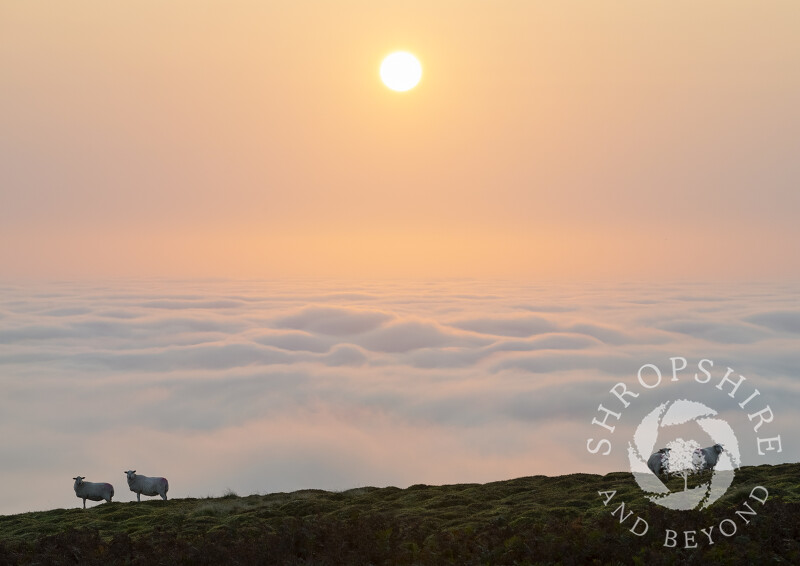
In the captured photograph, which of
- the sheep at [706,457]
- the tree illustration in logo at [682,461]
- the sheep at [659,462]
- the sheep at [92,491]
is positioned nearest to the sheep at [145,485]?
the sheep at [92,491]

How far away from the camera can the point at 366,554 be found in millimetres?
18016

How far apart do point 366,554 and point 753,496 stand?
11426 mm

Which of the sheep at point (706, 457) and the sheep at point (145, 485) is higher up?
the sheep at point (145, 485)

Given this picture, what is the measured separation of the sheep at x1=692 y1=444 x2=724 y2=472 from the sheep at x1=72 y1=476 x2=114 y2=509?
2828 centimetres

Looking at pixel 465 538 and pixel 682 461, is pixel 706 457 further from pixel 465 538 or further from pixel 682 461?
pixel 465 538

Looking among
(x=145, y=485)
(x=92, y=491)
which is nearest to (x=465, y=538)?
(x=145, y=485)

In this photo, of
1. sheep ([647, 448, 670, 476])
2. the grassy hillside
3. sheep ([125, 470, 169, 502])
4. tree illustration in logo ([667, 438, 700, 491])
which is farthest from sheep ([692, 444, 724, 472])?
sheep ([125, 470, 169, 502])

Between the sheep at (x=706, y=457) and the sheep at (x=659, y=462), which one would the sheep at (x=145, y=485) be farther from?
the sheep at (x=706, y=457)

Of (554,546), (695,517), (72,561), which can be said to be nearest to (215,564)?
(72,561)

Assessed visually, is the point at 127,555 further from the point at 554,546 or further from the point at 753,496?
the point at 753,496

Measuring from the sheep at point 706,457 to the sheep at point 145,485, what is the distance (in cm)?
2567

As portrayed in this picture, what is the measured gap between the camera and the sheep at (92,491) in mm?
41375

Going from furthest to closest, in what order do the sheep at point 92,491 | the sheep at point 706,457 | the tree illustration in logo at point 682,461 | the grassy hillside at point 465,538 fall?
1. the sheep at point 92,491
2. the sheep at point 706,457
3. the tree illustration in logo at point 682,461
4. the grassy hillside at point 465,538

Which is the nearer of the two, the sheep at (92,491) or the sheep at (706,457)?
the sheep at (706,457)
